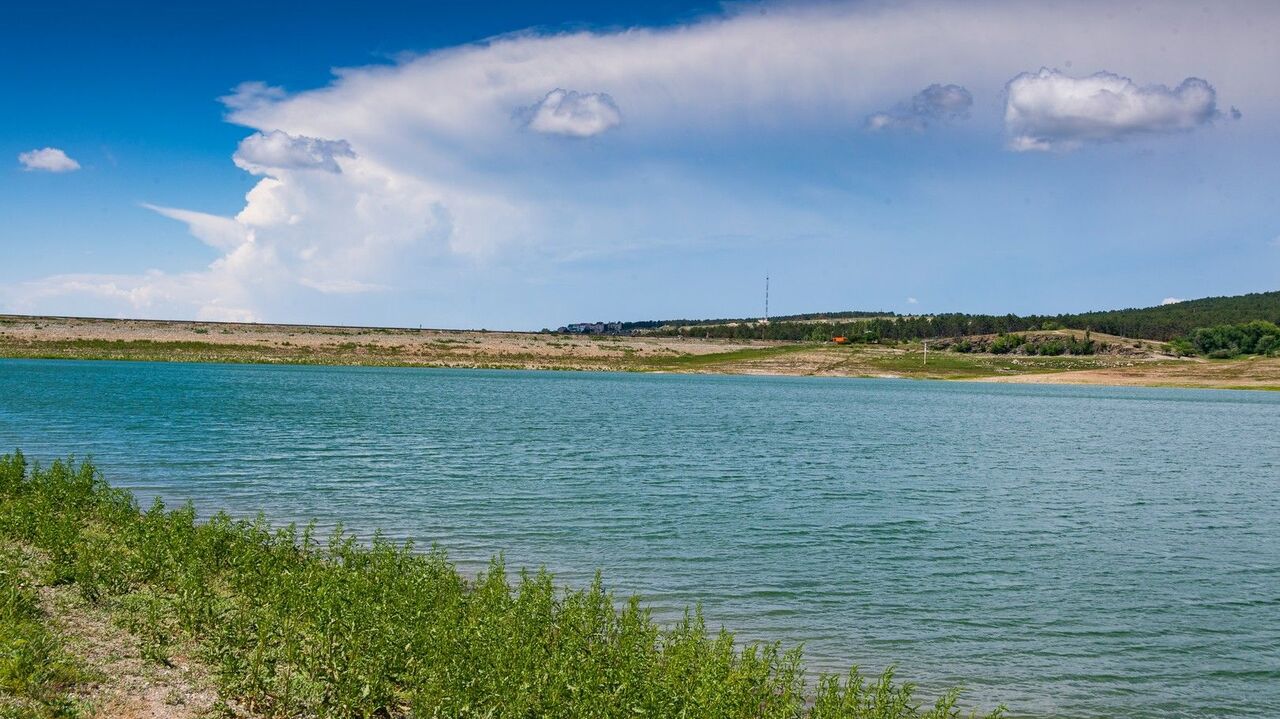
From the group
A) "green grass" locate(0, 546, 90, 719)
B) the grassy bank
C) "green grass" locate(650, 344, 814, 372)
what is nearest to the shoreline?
"green grass" locate(650, 344, 814, 372)

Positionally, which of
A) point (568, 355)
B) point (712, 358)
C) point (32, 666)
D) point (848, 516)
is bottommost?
point (848, 516)

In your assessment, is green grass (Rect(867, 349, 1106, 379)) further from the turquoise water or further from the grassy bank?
the grassy bank

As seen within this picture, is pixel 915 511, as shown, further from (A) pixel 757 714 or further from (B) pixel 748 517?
(A) pixel 757 714

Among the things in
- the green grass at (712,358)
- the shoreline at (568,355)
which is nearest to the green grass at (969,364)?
the shoreline at (568,355)

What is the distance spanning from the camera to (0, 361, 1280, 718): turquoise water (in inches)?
551

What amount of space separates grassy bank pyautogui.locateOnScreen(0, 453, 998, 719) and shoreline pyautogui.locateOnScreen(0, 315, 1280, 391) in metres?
132

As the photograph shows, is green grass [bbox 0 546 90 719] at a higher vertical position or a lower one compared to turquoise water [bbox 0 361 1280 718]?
higher

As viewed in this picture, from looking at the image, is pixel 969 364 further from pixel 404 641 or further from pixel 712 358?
pixel 404 641

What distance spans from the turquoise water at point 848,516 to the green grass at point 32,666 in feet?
26.1

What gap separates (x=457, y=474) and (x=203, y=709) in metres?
21.0

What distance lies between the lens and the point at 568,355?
557 ft

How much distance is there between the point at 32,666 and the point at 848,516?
1949cm

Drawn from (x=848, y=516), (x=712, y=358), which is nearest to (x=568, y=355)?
(x=712, y=358)

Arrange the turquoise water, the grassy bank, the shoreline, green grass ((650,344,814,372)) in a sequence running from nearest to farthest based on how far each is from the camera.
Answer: the grassy bank
the turquoise water
the shoreline
green grass ((650,344,814,372))
